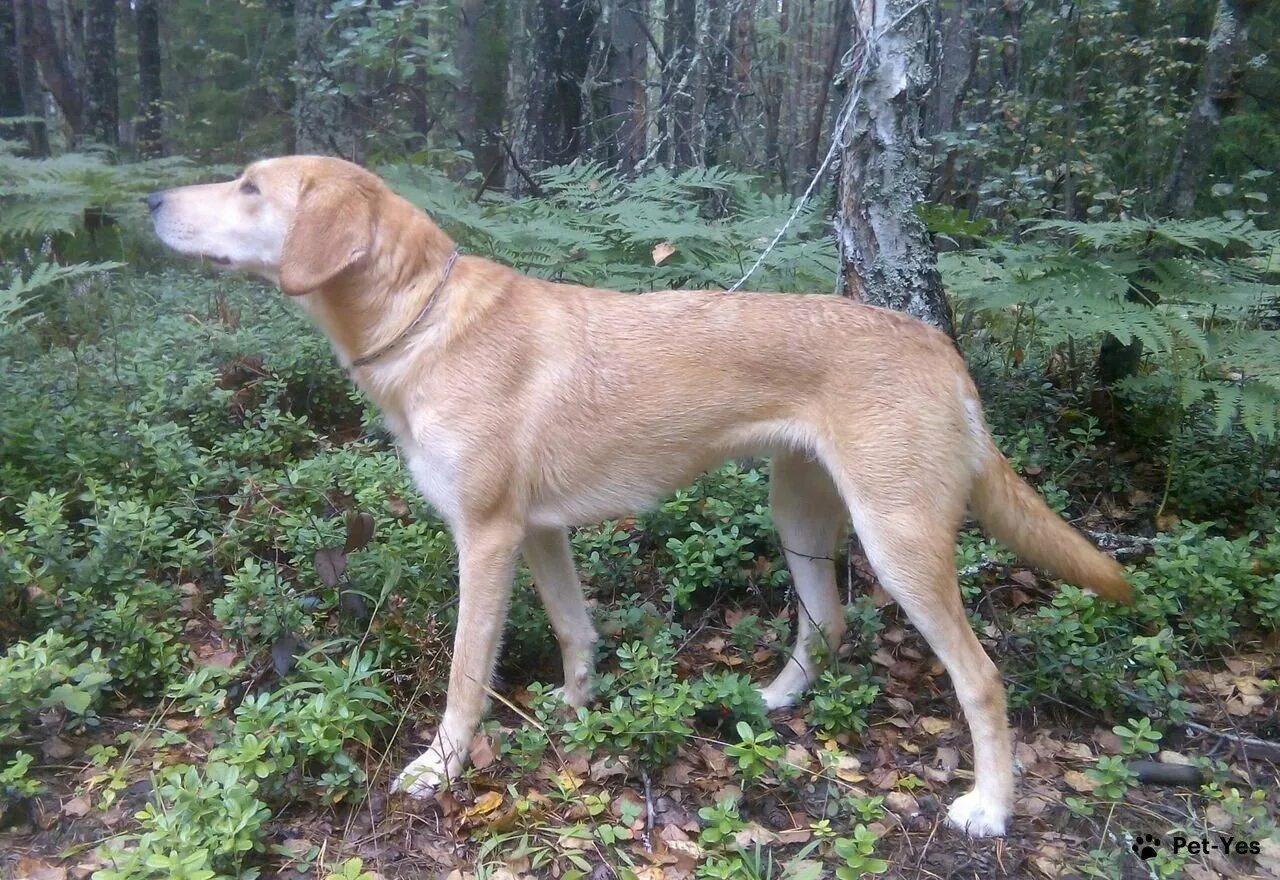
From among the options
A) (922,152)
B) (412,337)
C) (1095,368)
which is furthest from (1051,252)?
A: (412,337)

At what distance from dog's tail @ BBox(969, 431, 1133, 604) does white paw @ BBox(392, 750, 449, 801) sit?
84.8 inches

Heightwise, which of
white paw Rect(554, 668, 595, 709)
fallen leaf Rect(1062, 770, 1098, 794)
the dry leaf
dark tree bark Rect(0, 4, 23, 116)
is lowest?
fallen leaf Rect(1062, 770, 1098, 794)

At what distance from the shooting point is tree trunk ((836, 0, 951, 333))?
429cm

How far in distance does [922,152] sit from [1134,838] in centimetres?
311

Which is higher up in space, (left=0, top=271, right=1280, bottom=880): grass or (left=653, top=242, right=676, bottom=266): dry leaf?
(left=653, top=242, right=676, bottom=266): dry leaf

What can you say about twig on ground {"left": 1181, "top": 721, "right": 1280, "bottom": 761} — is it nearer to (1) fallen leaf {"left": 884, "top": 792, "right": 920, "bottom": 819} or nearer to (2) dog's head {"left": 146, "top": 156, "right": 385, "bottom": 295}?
(1) fallen leaf {"left": 884, "top": 792, "right": 920, "bottom": 819}

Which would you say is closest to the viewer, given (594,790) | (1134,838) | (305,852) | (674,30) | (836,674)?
(305,852)

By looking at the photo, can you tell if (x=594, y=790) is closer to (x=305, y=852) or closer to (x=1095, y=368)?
(x=305, y=852)

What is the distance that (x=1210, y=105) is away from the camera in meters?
5.63

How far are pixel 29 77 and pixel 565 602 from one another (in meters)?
12.5

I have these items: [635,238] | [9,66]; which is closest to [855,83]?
[635,238]

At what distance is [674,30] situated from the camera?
11.2 m

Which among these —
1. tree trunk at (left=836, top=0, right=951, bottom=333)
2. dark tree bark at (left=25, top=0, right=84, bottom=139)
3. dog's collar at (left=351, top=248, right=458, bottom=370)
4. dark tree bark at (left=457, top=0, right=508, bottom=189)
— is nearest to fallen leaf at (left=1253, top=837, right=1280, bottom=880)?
tree trunk at (left=836, top=0, right=951, bottom=333)

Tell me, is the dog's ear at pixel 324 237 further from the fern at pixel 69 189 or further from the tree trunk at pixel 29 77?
the tree trunk at pixel 29 77
